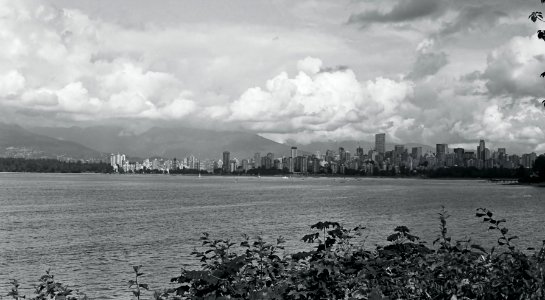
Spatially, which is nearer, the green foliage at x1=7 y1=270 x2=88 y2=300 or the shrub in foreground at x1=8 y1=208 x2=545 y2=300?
the shrub in foreground at x1=8 y1=208 x2=545 y2=300

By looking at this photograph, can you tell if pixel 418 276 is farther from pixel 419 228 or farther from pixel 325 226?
pixel 419 228

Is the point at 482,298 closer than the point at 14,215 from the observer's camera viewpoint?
Yes

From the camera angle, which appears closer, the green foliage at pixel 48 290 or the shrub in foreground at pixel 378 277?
the shrub in foreground at pixel 378 277

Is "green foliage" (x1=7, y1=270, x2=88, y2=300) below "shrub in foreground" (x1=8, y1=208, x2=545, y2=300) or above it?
below

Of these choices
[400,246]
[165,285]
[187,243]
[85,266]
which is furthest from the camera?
[187,243]

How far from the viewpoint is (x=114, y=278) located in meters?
34.8

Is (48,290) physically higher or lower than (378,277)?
lower

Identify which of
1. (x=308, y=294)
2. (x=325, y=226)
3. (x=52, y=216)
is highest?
(x=325, y=226)

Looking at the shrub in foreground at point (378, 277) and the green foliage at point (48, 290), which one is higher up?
the shrub in foreground at point (378, 277)

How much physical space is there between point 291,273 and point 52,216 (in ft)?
251

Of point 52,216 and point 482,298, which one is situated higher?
point 482,298

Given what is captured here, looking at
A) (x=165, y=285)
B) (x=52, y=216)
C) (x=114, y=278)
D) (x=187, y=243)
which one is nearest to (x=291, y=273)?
(x=165, y=285)

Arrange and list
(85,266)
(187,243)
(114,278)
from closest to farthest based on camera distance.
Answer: (114,278) < (85,266) < (187,243)

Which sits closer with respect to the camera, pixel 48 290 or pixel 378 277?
pixel 378 277
